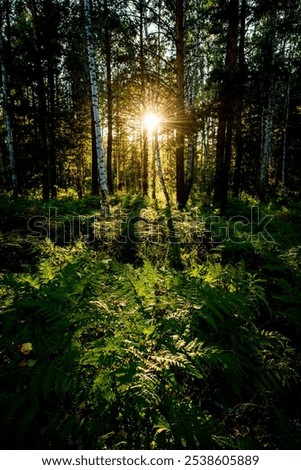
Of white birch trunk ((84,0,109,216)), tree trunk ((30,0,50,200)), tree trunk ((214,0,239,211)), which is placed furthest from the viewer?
tree trunk ((30,0,50,200))

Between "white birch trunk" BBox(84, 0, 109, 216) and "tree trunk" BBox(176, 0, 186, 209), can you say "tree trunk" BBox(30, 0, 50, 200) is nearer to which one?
"white birch trunk" BBox(84, 0, 109, 216)

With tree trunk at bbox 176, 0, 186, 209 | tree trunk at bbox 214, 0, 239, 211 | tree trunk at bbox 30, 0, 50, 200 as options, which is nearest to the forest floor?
tree trunk at bbox 214, 0, 239, 211

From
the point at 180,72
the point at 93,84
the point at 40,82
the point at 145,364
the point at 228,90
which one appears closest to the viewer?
the point at 145,364

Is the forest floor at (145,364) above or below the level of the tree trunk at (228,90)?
below

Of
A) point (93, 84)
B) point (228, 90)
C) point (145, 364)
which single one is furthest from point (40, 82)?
point (145, 364)

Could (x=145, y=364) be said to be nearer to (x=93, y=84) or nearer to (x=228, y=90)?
(x=228, y=90)

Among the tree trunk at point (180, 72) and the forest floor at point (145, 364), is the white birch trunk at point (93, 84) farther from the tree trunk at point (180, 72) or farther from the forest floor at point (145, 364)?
the forest floor at point (145, 364)

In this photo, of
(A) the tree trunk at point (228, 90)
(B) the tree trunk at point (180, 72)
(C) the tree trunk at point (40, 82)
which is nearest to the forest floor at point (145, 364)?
(A) the tree trunk at point (228, 90)

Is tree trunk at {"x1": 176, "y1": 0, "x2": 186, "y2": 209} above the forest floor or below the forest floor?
above

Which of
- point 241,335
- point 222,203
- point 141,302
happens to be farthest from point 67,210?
point 241,335

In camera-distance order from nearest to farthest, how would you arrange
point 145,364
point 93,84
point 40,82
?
point 145,364
point 93,84
point 40,82
